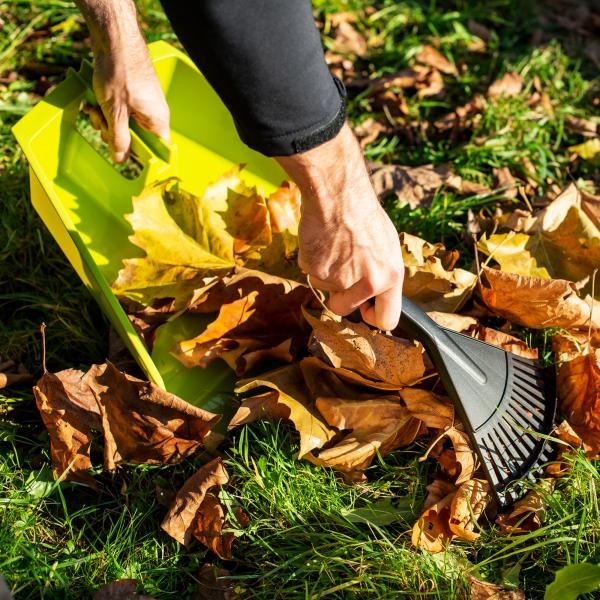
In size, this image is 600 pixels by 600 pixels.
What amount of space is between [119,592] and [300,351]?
699 millimetres

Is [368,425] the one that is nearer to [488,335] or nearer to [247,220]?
[488,335]

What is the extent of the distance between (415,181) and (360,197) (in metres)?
1.02

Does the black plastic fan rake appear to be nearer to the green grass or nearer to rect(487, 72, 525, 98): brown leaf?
the green grass

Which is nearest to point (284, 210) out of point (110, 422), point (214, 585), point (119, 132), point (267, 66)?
point (119, 132)

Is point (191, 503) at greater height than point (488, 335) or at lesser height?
greater

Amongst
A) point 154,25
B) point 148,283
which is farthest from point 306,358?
point 154,25

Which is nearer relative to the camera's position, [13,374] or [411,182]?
[13,374]

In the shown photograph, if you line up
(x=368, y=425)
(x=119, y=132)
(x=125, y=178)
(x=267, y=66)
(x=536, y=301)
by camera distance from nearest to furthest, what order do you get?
(x=267, y=66) < (x=368, y=425) < (x=536, y=301) < (x=119, y=132) < (x=125, y=178)

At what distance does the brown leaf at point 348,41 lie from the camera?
115 inches

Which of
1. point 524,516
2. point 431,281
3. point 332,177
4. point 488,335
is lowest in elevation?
point 524,516

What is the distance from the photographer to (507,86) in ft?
8.95

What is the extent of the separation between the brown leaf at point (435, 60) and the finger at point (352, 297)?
1643 millimetres

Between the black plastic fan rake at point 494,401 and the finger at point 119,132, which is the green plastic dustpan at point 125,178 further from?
the black plastic fan rake at point 494,401

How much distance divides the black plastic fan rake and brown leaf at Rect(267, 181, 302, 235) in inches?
18.3
